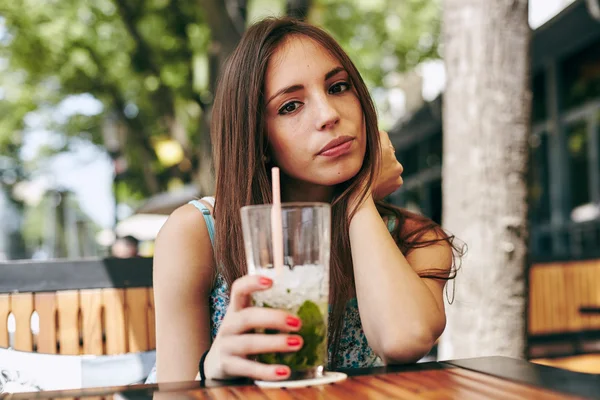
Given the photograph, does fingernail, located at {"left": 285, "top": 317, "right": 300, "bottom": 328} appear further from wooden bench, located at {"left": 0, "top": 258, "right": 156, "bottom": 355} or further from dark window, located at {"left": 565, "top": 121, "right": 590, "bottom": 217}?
dark window, located at {"left": 565, "top": 121, "right": 590, "bottom": 217}

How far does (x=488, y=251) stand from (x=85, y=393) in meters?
2.34

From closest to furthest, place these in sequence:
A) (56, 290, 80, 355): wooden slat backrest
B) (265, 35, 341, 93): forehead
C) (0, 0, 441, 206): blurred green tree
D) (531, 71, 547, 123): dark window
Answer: (265, 35, 341, 93): forehead → (56, 290, 80, 355): wooden slat backrest → (531, 71, 547, 123): dark window → (0, 0, 441, 206): blurred green tree

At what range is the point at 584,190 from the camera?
32.3 ft

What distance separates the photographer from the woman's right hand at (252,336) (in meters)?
1.23

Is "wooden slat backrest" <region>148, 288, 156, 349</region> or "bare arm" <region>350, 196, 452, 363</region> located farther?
"wooden slat backrest" <region>148, 288, 156, 349</region>

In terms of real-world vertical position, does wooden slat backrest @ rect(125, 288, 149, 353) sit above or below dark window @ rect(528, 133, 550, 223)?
below

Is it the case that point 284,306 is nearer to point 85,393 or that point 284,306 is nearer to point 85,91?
point 85,393

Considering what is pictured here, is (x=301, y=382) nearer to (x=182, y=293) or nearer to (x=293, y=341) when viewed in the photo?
(x=293, y=341)

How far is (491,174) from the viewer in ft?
10.7

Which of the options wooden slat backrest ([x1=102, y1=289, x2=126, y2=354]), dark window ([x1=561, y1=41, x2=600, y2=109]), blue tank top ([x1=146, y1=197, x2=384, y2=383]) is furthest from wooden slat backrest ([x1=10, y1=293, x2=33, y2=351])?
dark window ([x1=561, y1=41, x2=600, y2=109])

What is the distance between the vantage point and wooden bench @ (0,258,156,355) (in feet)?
8.93

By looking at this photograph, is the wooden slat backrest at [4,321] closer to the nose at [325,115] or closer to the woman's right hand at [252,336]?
the nose at [325,115]

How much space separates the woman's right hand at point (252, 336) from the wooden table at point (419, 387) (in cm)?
4

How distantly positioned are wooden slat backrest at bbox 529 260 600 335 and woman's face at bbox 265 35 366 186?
15.1ft
